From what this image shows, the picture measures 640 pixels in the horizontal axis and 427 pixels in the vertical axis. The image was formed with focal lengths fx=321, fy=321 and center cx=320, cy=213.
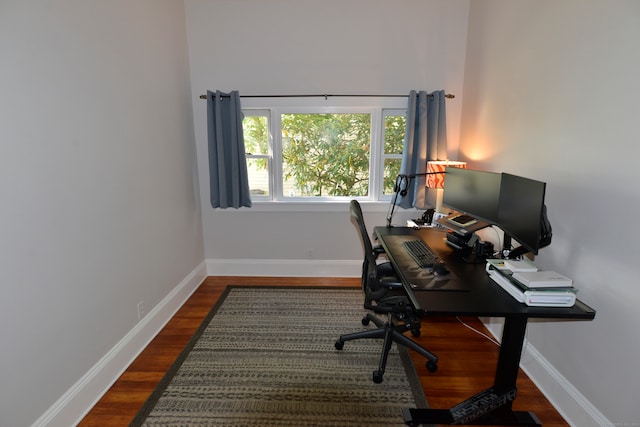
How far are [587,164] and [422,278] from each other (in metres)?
1.00

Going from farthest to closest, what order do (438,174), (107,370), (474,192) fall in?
1. (438,174)
2. (474,192)
3. (107,370)

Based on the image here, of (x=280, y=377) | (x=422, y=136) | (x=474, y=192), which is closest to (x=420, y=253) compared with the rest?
(x=474, y=192)

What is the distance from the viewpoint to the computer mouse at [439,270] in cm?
170

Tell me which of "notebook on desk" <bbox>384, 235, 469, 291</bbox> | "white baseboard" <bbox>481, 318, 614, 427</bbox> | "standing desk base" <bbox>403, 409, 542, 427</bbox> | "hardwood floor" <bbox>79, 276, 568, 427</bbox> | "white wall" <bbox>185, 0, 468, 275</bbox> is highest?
"white wall" <bbox>185, 0, 468, 275</bbox>

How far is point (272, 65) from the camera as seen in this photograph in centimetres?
308

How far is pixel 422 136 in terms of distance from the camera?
3.03 meters

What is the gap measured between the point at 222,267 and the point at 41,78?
7.82 feet

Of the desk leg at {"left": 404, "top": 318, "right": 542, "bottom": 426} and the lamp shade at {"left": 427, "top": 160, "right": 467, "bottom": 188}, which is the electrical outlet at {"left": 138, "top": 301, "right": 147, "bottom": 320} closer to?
the desk leg at {"left": 404, "top": 318, "right": 542, "bottom": 426}

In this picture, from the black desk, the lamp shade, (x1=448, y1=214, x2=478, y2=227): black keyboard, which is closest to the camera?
the black desk

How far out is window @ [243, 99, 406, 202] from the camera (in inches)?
127

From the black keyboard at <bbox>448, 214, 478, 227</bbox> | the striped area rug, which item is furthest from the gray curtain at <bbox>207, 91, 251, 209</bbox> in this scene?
the black keyboard at <bbox>448, 214, 478, 227</bbox>

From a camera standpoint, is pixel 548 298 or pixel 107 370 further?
pixel 107 370

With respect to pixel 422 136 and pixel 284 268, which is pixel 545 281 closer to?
pixel 422 136

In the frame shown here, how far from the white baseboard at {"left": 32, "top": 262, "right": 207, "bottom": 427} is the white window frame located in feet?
4.30
